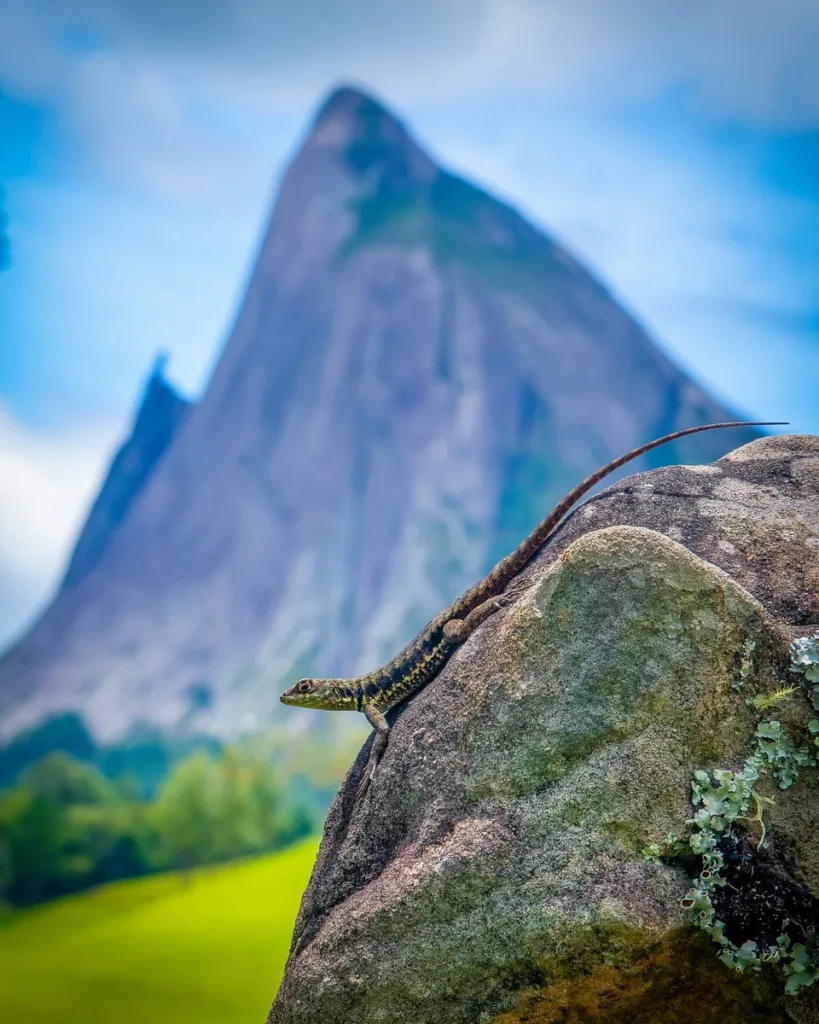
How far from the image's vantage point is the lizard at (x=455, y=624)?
5258 millimetres

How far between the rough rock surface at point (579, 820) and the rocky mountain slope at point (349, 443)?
33.4 m

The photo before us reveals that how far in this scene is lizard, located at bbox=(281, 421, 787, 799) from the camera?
526 centimetres

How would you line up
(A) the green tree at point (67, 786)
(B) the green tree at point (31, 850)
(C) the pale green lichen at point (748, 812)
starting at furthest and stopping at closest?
(A) the green tree at point (67, 786) < (B) the green tree at point (31, 850) < (C) the pale green lichen at point (748, 812)

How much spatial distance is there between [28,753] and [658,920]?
128 ft

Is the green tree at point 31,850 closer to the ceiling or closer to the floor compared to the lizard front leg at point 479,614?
closer to the ceiling

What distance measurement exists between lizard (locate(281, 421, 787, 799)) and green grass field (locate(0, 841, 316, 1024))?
719 cm

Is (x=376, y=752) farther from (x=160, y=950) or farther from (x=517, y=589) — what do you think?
(x=160, y=950)

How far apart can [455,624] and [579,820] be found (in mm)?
1669

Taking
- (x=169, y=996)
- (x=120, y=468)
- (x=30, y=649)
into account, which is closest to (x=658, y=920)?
(x=169, y=996)

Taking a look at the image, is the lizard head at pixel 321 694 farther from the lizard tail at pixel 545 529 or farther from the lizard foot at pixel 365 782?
the lizard tail at pixel 545 529

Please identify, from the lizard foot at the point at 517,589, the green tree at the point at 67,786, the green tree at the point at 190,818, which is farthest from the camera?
the green tree at the point at 67,786

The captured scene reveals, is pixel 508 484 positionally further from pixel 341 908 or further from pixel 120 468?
pixel 341 908

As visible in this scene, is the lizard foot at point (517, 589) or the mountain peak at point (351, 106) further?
the mountain peak at point (351, 106)

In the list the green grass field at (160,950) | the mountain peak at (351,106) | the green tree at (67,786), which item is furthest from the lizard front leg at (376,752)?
the mountain peak at (351,106)
